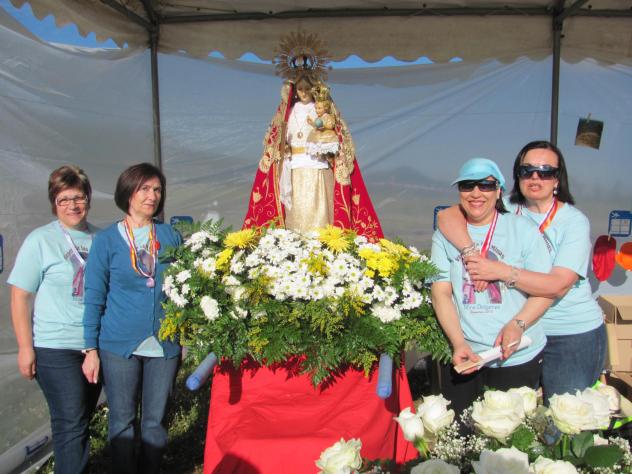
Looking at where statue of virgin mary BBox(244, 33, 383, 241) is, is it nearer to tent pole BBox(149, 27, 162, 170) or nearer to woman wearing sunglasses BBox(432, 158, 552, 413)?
woman wearing sunglasses BBox(432, 158, 552, 413)

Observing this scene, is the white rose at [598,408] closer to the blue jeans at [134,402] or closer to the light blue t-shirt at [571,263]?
the light blue t-shirt at [571,263]

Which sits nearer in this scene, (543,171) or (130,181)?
(543,171)

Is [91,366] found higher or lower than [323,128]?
lower

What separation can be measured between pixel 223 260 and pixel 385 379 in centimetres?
79

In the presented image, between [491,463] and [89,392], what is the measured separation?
2080mm

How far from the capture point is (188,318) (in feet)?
6.34

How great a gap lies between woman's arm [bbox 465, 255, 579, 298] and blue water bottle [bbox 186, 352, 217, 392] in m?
0.98

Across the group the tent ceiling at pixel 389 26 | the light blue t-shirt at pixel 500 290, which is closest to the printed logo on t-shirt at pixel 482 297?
the light blue t-shirt at pixel 500 290

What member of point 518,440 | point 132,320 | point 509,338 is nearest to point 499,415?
point 518,440

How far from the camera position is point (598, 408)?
0.91 meters

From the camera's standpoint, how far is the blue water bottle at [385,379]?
4.91ft

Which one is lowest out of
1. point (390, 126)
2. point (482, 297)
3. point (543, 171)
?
point (482, 297)

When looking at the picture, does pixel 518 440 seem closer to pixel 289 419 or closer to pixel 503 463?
pixel 503 463

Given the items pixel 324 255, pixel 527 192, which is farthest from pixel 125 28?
pixel 527 192
